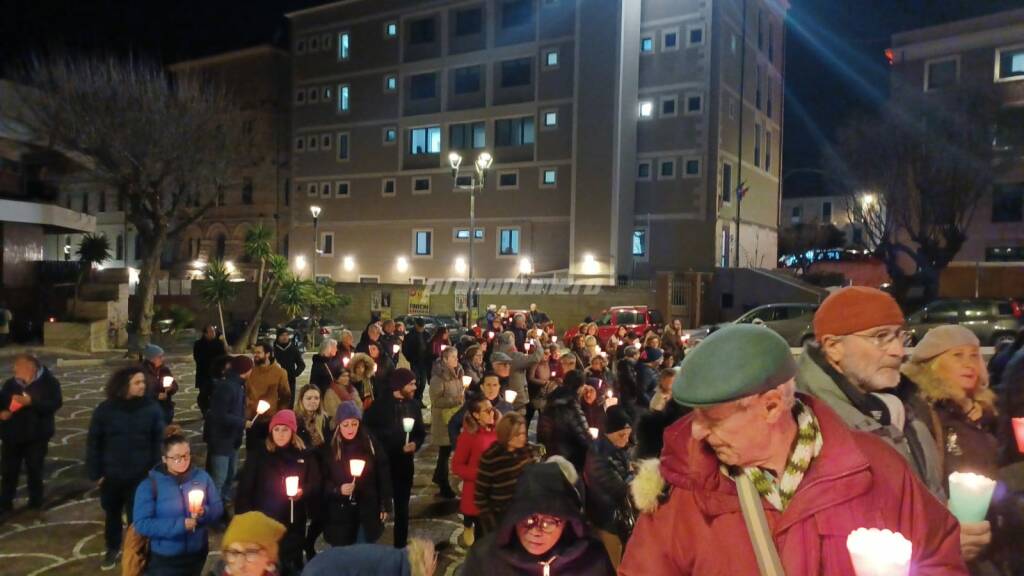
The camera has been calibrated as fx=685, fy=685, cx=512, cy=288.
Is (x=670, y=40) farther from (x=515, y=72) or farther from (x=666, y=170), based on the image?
(x=515, y=72)

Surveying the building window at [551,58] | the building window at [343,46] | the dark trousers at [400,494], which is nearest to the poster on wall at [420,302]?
the building window at [551,58]

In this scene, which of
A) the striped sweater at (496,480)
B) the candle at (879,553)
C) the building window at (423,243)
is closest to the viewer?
the candle at (879,553)

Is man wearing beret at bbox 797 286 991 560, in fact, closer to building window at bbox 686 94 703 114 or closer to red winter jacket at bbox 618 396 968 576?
red winter jacket at bbox 618 396 968 576

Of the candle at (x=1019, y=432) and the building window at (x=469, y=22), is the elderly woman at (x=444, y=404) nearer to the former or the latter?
the candle at (x=1019, y=432)

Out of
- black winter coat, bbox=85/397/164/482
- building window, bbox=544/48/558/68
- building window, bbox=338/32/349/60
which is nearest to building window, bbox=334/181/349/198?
building window, bbox=338/32/349/60

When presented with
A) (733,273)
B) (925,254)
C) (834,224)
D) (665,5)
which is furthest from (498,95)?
(834,224)

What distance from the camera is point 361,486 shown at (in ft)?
17.4

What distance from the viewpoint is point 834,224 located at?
185 ft

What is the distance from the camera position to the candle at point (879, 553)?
1351mm

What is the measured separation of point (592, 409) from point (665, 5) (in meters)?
33.4

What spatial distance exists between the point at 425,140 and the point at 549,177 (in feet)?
28.6

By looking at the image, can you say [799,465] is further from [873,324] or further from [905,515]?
[873,324]

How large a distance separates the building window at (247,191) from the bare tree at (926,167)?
120ft

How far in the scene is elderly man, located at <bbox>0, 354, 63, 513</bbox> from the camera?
273 inches
